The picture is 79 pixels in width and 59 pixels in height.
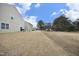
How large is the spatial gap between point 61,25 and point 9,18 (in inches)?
31.8

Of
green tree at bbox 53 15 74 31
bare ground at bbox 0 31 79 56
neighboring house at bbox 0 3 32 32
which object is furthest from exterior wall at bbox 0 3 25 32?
green tree at bbox 53 15 74 31

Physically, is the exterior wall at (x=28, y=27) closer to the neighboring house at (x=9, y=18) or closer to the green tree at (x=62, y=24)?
the neighboring house at (x=9, y=18)

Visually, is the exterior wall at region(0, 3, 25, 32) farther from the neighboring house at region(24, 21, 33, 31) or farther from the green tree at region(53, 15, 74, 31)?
the green tree at region(53, 15, 74, 31)

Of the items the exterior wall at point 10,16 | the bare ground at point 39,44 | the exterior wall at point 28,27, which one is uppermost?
the exterior wall at point 10,16

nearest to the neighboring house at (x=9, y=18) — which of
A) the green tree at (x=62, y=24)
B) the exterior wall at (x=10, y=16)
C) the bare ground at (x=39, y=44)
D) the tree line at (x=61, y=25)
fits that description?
the exterior wall at (x=10, y=16)

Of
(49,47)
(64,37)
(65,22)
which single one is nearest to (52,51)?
(49,47)

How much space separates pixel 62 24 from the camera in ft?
10.9

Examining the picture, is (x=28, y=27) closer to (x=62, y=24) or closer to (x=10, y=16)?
(x=10, y=16)

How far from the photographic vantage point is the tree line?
3266mm

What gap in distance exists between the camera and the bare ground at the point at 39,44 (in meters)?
3.15

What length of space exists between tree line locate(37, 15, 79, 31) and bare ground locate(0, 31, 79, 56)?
78 mm

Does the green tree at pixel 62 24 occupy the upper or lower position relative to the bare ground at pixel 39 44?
upper

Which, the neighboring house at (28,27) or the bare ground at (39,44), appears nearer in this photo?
the bare ground at (39,44)

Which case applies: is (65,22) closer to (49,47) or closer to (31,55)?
(49,47)
